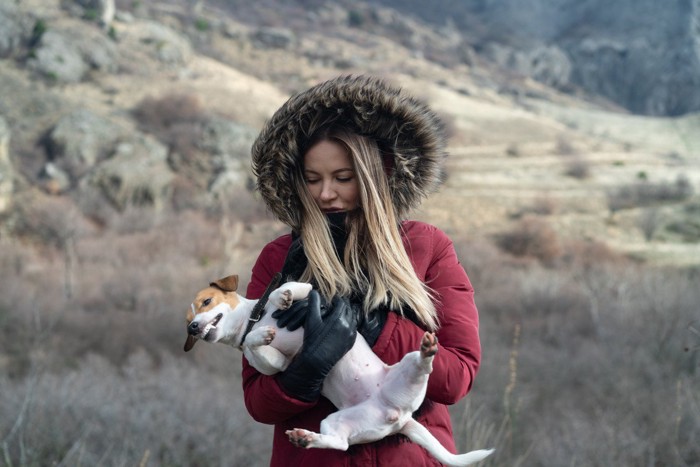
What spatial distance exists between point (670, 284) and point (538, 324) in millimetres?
4113

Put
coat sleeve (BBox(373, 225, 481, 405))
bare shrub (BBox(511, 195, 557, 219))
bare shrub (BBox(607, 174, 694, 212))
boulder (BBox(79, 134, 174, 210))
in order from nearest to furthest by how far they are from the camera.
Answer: coat sleeve (BBox(373, 225, 481, 405)), boulder (BBox(79, 134, 174, 210)), bare shrub (BBox(511, 195, 557, 219)), bare shrub (BBox(607, 174, 694, 212))

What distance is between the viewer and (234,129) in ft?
108

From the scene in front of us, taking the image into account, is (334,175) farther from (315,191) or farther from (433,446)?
(433,446)

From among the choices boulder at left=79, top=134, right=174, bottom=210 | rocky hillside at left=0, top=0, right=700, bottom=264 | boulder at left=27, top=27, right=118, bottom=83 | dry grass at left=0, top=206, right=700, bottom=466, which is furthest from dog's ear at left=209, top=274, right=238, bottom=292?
boulder at left=27, top=27, right=118, bottom=83

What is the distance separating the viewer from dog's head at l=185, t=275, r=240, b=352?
1896mm

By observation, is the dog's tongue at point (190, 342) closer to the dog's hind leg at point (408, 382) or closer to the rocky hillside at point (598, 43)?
the dog's hind leg at point (408, 382)

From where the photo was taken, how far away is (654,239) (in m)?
27.4

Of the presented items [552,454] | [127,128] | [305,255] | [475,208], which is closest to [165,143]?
[127,128]

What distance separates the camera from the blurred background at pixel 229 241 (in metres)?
10.6

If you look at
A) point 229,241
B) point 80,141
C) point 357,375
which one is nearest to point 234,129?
point 80,141

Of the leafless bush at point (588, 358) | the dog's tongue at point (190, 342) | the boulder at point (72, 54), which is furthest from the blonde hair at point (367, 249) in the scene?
the boulder at point (72, 54)

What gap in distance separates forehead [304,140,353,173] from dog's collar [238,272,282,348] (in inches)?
15.6

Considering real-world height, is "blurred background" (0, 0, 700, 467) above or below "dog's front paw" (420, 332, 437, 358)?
below

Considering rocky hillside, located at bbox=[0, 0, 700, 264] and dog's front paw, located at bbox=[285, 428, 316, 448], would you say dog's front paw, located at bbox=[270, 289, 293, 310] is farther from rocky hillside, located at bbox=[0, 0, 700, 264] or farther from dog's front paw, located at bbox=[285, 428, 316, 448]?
rocky hillside, located at bbox=[0, 0, 700, 264]
